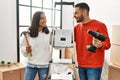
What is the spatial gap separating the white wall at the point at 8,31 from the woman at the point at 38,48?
3.72 ft

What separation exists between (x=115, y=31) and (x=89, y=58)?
93 cm

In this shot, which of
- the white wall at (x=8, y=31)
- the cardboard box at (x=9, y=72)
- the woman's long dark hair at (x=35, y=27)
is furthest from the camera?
the white wall at (x=8, y=31)

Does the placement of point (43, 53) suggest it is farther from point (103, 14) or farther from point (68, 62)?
point (103, 14)

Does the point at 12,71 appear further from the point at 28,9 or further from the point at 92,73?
the point at 92,73

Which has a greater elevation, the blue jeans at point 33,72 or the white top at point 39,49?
the white top at point 39,49

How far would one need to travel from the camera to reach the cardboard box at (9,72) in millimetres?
2822

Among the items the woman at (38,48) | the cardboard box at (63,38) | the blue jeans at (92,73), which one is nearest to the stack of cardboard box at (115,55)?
the blue jeans at (92,73)

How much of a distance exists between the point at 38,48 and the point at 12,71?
1.10m

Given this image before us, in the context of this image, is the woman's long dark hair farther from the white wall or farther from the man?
the white wall

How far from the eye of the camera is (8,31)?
10.3 feet

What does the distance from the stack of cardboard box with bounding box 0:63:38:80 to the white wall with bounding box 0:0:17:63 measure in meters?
0.19

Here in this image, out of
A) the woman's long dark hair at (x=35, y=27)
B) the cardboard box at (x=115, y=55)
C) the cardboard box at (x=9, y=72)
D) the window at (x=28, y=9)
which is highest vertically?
the window at (x=28, y=9)

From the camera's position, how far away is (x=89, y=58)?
199 cm

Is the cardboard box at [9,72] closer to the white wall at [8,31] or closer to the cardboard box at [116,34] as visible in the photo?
the white wall at [8,31]
